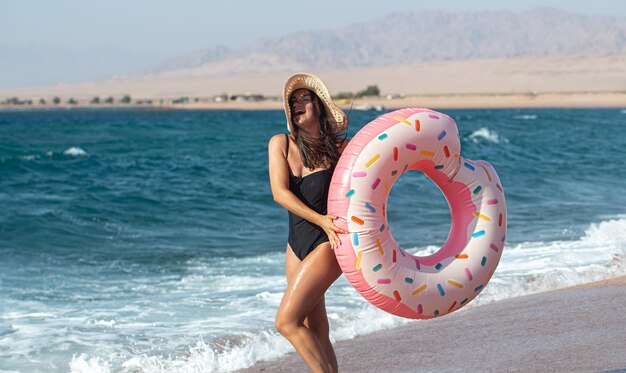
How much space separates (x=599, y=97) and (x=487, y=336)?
81.8 metres

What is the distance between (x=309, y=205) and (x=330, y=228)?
196 millimetres

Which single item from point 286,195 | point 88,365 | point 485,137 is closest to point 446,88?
point 485,137

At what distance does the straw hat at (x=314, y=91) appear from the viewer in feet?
13.5

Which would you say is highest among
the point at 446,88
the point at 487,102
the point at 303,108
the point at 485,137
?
the point at 303,108

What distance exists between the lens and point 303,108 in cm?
414

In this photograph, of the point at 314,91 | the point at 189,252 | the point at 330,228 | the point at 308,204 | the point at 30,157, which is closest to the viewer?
the point at 330,228

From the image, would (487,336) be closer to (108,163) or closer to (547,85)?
(108,163)

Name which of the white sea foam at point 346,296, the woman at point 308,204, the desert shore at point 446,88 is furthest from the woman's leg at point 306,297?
the desert shore at point 446,88

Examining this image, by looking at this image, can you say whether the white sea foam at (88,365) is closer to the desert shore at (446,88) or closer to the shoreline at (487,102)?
the shoreline at (487,102)

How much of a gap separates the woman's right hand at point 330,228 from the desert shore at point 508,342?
54.0 inches

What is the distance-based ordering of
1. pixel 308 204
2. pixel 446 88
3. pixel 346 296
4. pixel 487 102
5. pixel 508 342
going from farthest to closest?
1. pixel 446 88
2. pixel 487 102
3. pixel 346 296
4. pixel 508 342
5. pixel 308 204

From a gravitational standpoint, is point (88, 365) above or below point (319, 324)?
below

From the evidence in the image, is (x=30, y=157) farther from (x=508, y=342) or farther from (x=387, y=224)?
(x=387, y=224)

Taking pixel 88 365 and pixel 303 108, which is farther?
pixel 88 365
